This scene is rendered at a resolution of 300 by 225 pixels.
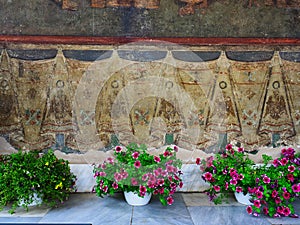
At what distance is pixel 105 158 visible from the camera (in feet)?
14.8

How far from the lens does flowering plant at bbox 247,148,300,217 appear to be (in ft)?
12.1

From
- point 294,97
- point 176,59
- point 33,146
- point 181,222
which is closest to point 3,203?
point 33,146

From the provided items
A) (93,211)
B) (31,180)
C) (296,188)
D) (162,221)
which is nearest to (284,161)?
(296,188)

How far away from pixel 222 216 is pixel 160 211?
0.67 meters

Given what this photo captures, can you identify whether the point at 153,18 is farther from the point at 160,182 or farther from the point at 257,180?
the point at 257,180

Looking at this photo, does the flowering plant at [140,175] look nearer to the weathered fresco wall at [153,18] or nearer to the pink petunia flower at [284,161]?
Answer: the pink petunia flower at [284,161]

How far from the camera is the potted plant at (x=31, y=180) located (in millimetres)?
3686

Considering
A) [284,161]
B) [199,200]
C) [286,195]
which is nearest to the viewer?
[286,195]

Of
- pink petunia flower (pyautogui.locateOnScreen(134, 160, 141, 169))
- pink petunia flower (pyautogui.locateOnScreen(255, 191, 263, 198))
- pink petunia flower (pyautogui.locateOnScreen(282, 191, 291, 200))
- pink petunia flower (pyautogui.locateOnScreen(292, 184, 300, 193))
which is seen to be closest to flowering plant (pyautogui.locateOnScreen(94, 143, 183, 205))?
pink petunia flower (pyautogui.locateOnScreen(134, 160, 141, 169))

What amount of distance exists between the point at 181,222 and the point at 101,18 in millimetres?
2700

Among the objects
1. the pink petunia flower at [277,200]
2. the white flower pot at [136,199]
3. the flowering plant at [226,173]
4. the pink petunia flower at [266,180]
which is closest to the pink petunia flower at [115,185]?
the white flower pot at [136,199]

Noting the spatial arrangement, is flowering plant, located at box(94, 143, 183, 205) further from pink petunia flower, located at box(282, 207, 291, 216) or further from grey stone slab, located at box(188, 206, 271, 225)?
pink petunia flower, located at box(282, 207, 291, 216)

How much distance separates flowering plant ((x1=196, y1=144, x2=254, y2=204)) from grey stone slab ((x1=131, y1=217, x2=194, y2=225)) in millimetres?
595

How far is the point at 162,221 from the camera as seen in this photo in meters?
3.57
